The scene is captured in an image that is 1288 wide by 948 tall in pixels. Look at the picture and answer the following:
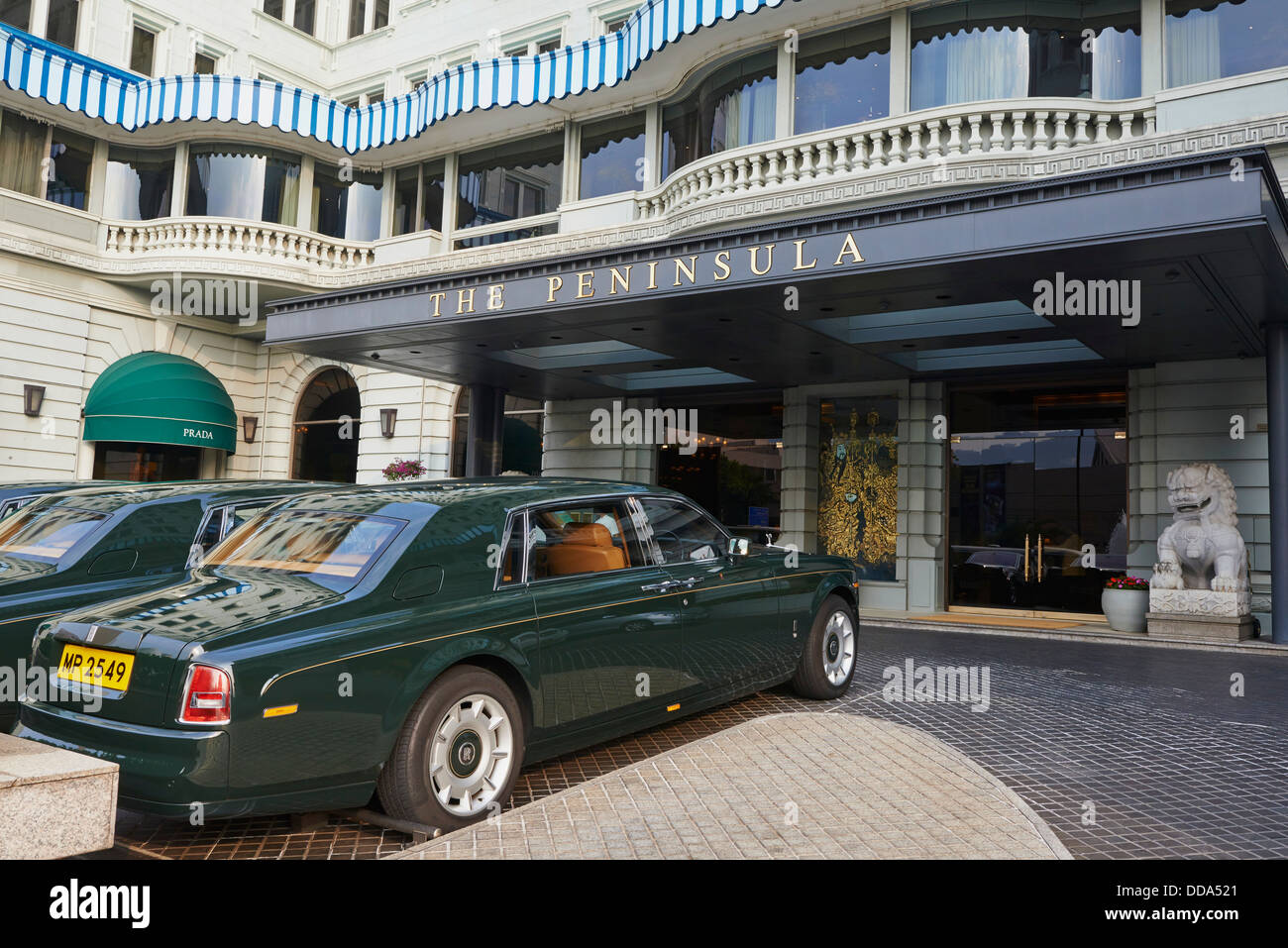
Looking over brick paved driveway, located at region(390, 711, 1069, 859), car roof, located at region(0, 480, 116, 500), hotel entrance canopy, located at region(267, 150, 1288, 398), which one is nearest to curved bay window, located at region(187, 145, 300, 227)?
hotel entrance canopy, located at region(267, 150, 1288, 398)

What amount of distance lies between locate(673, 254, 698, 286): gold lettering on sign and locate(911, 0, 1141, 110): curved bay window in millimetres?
5838

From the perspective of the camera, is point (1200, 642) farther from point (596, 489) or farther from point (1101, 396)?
point (596, 489)

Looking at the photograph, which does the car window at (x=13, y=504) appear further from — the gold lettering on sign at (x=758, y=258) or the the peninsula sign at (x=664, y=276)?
the gold lettering on sign at (x=758, y=258)

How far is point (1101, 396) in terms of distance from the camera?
13883 mm

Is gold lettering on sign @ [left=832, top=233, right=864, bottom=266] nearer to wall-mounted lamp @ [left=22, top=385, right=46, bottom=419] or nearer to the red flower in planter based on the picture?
the red flower in planter

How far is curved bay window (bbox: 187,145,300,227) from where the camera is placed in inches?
810

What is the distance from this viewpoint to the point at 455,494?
16.2ft

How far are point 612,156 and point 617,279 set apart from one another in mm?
8613

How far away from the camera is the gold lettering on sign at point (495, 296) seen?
11875 mm

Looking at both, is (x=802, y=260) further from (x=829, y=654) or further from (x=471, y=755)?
(x=471, y=755)

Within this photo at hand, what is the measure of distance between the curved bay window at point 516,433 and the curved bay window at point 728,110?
590 cm

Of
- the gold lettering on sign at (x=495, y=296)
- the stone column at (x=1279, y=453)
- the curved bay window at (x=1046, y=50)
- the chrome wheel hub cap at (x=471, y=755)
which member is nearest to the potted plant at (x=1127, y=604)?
the stone column at (x=1279, y=453)

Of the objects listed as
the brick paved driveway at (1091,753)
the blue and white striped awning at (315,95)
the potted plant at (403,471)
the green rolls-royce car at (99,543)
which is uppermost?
the blue and white striped awning at (315,95)

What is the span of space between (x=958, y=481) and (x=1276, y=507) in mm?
4654
